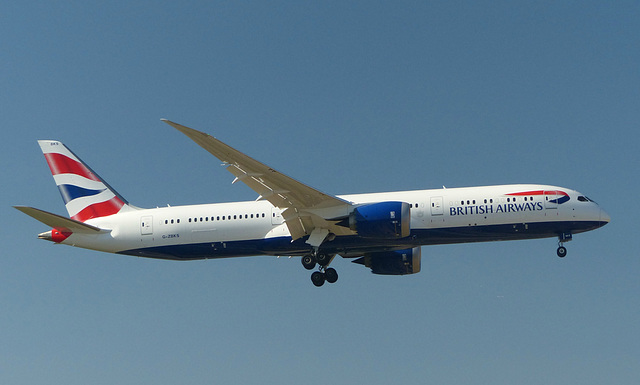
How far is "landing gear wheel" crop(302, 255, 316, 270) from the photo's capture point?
144ft

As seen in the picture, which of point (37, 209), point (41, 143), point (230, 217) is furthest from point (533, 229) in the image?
point (41, 143)

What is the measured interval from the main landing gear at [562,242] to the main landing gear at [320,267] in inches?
452

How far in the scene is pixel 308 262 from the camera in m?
43.8

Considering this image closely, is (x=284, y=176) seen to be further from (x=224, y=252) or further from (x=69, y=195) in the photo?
(x=69, y=195)

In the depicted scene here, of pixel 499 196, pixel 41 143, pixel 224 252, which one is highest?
pixel 41 143

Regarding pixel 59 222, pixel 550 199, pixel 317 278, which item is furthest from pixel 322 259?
pixel 59 222

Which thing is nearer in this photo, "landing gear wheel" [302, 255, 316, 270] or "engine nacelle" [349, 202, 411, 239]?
"engine nacelle" [349, 202, 411, 239]

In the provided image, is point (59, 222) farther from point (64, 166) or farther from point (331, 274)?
point (331, 274)

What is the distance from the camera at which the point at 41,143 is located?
50.4 metres

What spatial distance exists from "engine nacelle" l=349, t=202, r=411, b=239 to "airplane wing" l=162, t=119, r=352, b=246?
3.23 feet

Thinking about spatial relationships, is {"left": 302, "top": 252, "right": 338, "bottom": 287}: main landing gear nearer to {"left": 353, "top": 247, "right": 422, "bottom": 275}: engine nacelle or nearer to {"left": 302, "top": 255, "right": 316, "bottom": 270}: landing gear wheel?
{"left": 302, "top": 255, "right": 316, "bottom": 270}: landing gear wheel

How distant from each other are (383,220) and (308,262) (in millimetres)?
5648

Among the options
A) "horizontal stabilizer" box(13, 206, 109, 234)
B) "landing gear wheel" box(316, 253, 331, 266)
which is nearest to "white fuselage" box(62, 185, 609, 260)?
"horizontal stabilizer" box(13, 206, 109, 234)

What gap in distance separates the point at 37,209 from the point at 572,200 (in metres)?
26.2
